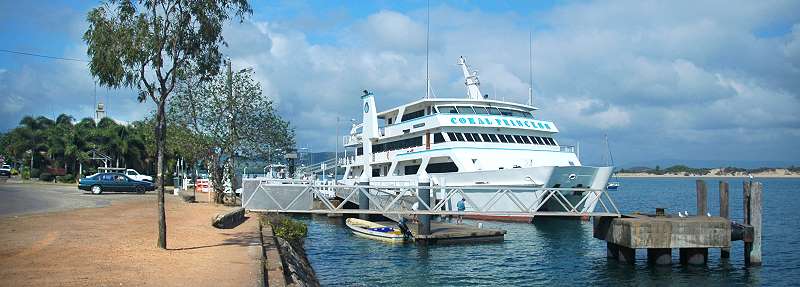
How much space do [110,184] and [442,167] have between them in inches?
851

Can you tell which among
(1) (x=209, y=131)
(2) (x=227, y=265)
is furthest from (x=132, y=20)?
(1) (x=209, y=131)

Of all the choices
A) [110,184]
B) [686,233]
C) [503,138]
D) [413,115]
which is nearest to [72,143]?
[110,184]

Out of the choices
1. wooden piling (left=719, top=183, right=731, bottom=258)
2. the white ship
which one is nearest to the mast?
the white ship

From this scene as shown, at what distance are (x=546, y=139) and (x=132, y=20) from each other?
3129 centimetres

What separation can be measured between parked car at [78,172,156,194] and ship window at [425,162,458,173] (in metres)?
19.3

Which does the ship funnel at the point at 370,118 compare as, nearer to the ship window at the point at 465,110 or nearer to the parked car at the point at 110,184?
Result: the ship window at the point at 465,110

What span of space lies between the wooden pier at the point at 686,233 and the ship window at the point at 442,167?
51.2ft

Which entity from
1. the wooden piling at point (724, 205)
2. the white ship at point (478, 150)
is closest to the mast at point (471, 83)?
the white ship at point (478, 150)

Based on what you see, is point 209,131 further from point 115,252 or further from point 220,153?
point 115,252

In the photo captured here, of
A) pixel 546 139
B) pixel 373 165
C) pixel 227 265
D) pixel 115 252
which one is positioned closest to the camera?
pixel 227 265

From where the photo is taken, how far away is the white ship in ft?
114

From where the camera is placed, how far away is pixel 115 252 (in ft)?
48.9

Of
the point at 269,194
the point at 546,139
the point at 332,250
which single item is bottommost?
the point at 332,250

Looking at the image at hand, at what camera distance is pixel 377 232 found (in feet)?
94.1
